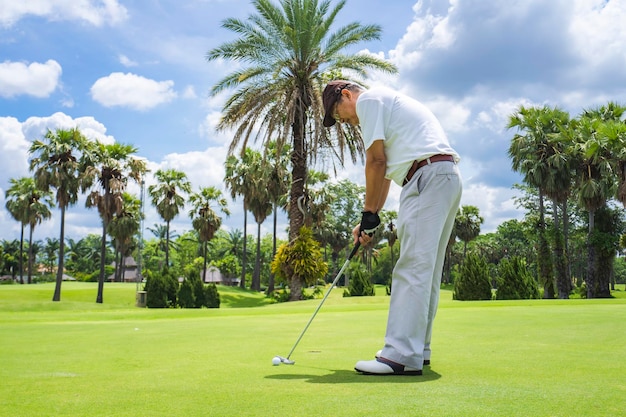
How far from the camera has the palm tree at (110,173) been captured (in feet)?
129

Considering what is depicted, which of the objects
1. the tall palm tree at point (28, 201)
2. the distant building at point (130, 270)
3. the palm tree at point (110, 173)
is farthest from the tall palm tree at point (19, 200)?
the distant building at point (130, 270)

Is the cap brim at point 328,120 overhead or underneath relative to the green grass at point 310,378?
overhead

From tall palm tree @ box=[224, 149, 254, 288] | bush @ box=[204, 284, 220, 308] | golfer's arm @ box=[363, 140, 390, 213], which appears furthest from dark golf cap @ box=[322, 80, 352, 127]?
tall palm tree @ box=[224, 149, 254, 288]

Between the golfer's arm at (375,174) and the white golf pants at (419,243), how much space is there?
176 millimetres

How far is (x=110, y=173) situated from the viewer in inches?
1559

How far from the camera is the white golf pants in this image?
3586 millimetres

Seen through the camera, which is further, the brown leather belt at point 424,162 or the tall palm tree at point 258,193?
the tall palm tree at point 258,193

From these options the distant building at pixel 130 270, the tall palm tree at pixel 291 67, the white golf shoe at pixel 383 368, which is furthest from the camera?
the distant building at pixel 130 270

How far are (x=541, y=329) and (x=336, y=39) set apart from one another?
22335mm

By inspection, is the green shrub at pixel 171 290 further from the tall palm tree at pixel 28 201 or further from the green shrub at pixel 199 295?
the tall palm tree at pixel 28 201

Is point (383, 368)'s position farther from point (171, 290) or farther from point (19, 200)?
point (19, 200)

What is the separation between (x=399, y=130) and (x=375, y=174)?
34 cm

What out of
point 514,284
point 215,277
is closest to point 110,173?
point 514,284

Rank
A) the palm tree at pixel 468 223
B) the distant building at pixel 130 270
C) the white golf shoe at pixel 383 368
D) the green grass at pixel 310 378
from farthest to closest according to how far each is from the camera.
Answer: the distant building at pixel 130 270, the palm tree at pixel 468 223, the white golf shoe at pixel 383 368, the green grass at pixel 310 378
